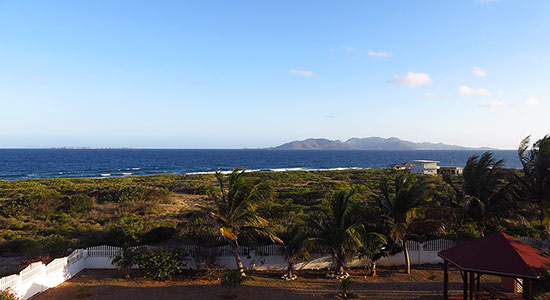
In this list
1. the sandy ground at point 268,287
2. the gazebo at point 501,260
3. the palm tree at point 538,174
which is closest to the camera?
the gazebo at point 501,260

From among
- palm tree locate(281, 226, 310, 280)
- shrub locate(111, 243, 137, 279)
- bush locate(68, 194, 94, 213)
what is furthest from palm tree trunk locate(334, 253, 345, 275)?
bush locate(68, 194, 94, 213)

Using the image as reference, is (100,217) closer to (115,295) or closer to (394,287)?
(115,295)

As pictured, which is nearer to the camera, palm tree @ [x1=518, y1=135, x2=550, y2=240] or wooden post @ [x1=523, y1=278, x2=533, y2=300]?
wooden post @ [x1=523, y1=278, x2=533, y2=300]

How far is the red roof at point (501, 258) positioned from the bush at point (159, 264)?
426 inches

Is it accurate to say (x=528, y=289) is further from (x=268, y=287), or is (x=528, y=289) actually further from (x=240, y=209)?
(x=240, y=209)

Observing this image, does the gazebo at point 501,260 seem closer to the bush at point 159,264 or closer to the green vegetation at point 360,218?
the green vegetation at point 360,218

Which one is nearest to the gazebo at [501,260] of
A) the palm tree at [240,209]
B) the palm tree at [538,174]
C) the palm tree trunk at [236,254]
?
the palm tree at [538,174]

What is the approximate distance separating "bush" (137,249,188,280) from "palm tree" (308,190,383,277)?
5977 mm

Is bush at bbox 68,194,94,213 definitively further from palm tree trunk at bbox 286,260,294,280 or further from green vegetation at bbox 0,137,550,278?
palm tree trunk at bbox 286,260,294,280

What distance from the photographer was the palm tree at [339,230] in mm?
12906

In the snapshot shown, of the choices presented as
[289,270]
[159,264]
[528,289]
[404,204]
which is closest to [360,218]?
[404,204]

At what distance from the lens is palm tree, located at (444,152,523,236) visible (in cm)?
1419

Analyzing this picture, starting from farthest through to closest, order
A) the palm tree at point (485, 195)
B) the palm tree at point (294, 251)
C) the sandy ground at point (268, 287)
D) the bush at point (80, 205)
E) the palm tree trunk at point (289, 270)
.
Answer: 1. the bush at point (80, 205)
2. the palm tree at point (485, 195)
3. the palm tree trunk at point (289, 270)
4. the palm tree at point (294, 251)
5. the sandy ground at point (268, 287)

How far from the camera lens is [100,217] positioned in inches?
976
